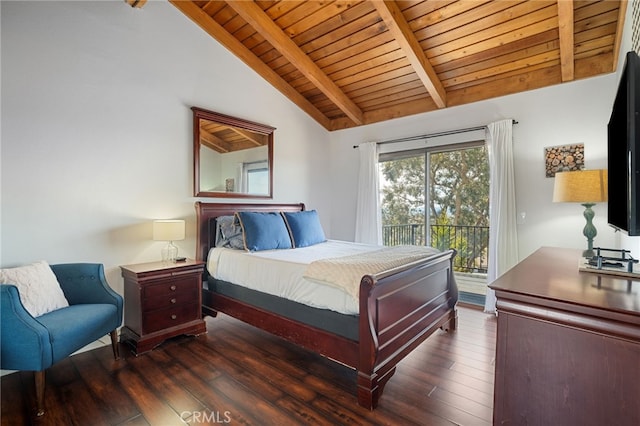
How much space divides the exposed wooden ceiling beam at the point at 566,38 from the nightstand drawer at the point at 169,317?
4.18 metres

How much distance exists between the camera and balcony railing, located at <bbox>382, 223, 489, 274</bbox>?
4.16 meters

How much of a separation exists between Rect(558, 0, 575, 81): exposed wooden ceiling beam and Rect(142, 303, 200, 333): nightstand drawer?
13.7 feet

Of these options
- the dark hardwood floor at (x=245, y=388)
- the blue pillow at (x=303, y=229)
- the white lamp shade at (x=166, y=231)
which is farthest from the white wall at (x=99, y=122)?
the blue pillow at (x=303, y=229)

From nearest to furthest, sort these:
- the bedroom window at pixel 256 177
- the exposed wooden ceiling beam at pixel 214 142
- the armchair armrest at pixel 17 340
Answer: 1. the armchair armrest at pixel 17 340
2. the exposed wooden ceiling beam at pixel 214 142
3. the bedroom window at pixel 256 177

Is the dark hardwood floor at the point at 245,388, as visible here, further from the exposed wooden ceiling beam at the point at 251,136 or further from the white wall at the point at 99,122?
the exposed wooden ceiling beam at the point at 251,136

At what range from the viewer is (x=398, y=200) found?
4.69m

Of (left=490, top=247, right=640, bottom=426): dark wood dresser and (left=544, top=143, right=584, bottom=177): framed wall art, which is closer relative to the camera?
(left=490, top=247, right=640, bottom=426): dark wood dresser

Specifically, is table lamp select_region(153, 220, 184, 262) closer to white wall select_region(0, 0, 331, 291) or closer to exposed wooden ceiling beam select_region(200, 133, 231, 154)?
white wall select_region(0, 0, 331, 291)

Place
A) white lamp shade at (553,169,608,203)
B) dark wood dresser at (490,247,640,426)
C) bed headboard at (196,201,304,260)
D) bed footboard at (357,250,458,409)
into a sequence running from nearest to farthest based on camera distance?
1. dark wood dresser at (490,247,640,426)
2. bed footboard at (357,250,458,409)
3. white lamp shade at (553,169,608,203)
4. bed headboard at (196,201,304,260)

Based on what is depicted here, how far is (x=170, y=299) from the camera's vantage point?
2.81 meters

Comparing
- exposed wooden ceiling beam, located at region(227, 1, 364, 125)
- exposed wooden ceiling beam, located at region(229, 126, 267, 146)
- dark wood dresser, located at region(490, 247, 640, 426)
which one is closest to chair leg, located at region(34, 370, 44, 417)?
dark wood dresser, located at region(490, 247, 640, 426)

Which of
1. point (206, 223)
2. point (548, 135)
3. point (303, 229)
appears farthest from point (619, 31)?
point (206, 223)

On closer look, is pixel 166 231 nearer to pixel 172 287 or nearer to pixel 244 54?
pixel 172 287

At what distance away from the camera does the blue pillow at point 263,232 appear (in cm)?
318
